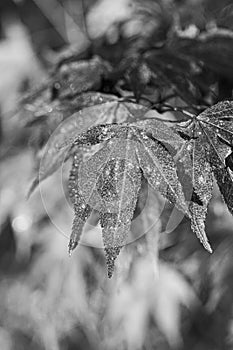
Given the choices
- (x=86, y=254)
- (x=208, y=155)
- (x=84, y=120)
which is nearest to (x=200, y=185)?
(x=208, y=155)

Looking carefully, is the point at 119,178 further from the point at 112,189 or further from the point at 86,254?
the point at 86,254

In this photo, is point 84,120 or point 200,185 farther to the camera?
point 84,120

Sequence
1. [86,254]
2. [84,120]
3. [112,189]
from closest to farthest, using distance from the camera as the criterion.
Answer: [112,189], [84,120], [86,254]

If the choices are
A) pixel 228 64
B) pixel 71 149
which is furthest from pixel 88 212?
pixel 228 64

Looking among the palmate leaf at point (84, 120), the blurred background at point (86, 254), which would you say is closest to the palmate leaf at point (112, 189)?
the palmate leaf at point (84, 120)

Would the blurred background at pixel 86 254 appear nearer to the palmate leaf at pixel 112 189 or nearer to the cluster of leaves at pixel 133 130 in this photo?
the cluster of leaves at pixel 133 130

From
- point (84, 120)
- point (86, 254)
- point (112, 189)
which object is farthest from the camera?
point (86, 254)
